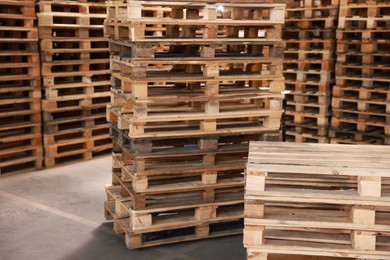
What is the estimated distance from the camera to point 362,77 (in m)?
9.51

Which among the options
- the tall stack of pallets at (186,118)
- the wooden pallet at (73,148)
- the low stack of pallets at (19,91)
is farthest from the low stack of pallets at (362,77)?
the low stack of pallets at (19,91)

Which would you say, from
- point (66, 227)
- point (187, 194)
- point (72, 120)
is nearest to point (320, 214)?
point (187, 194)

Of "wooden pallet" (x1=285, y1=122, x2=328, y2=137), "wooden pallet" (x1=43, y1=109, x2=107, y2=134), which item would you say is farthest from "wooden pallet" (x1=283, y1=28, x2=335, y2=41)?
"wooden pallet" (x1=43, y1=109, x2=107, y2=134)

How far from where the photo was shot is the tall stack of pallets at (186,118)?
6004 mm

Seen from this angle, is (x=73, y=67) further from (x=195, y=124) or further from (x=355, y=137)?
(x=355, y=137)

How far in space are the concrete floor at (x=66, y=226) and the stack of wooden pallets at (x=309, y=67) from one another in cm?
403

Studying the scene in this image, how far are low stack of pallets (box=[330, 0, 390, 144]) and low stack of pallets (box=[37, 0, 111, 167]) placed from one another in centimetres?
472

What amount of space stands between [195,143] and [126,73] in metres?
1.28

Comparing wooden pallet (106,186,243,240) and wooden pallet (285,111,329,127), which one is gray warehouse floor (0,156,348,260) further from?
wooden pallet (285,111,329,127)

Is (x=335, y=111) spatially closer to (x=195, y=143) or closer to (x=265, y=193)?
(x=195, y=143)

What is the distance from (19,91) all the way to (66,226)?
3862 millimetres

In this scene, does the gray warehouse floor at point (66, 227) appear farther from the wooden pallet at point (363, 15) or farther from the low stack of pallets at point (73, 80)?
the wooden pallet at point (363, 15)

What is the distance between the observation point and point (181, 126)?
21.1 ft

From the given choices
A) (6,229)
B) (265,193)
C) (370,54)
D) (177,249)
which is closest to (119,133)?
(177,249)
